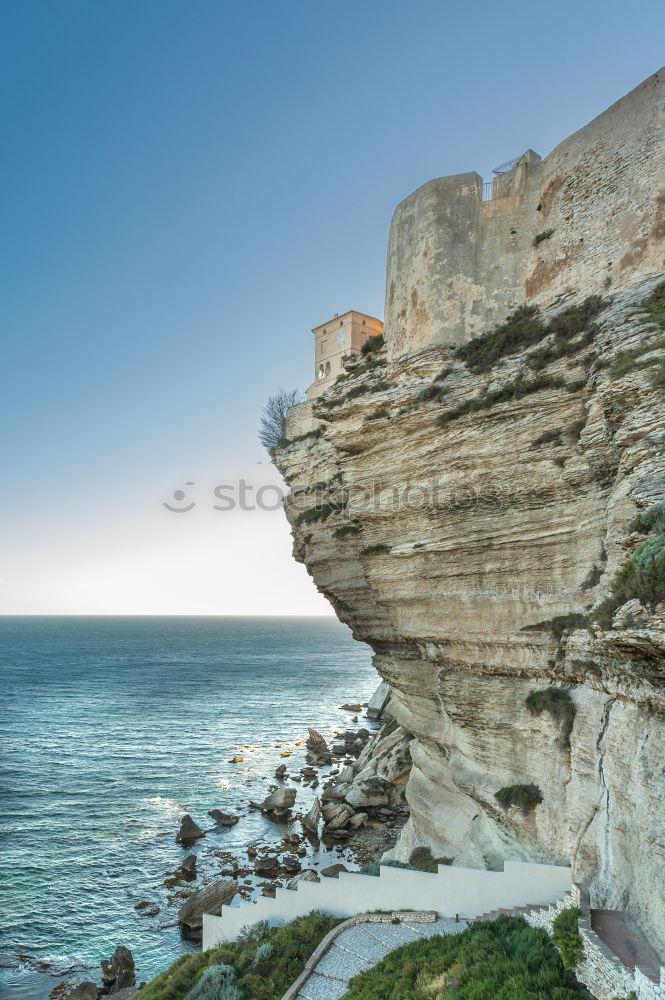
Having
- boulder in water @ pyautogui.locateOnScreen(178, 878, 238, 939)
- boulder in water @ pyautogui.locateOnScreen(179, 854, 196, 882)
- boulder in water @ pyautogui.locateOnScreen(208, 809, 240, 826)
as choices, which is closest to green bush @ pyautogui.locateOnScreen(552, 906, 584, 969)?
boulder in water @ pyautogui.locateOnScreen(178, 878, 238, 939)

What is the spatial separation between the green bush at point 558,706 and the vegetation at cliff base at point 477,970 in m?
3.98

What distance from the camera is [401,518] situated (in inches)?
688

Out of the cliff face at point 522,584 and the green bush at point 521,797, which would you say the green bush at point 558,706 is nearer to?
the cliff face at point 522,584

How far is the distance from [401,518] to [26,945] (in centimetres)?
2004

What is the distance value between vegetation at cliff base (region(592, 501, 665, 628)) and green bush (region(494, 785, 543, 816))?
5938 mm

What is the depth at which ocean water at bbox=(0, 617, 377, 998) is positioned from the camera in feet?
69.6

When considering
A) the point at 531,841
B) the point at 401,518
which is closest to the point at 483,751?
the point at 531,841

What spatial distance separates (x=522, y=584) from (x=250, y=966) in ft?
36.8

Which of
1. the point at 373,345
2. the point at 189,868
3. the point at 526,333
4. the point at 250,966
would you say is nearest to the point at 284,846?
the point at 189,868

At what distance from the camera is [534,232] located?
17.0m

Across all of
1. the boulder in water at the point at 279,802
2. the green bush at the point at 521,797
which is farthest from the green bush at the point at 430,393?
the boulder in water at the point at 279,802

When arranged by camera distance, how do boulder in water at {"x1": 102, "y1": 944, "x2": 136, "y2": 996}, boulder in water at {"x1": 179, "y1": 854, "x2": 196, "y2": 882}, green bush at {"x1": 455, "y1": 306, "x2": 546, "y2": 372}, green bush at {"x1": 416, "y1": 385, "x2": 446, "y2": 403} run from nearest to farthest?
green bush at {"x1": 455, "y1": 306, "x2": 546, "y2": 372}, green bush at {"x1": 416, "y1": 385, "x2": 446, "y2": 403}, boulder in water at {"x1": 102, "y1": 944, "x2": 136, "y2": 996}, boulder in water at {"x1": 179, "y1": 854, "x2": 196, "y2": 882}

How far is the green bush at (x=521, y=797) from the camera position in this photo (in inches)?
549

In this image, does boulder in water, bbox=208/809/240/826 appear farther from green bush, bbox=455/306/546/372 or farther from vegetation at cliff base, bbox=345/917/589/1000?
green bush, bbox=455/306/546/372
